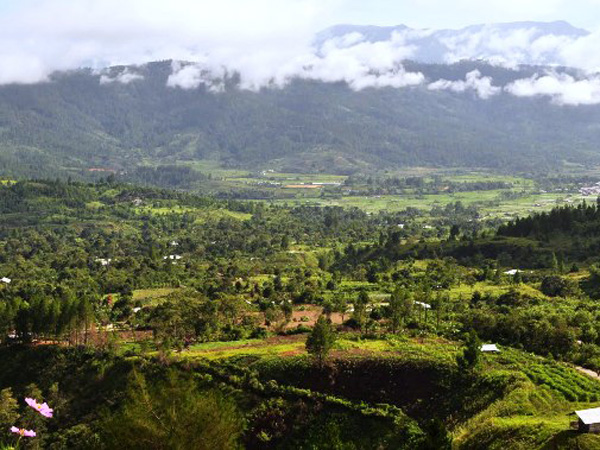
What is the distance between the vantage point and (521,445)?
4262 cm

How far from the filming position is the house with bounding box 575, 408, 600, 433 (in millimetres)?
41156

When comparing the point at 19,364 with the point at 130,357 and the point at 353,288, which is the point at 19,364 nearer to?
the point at 130,357

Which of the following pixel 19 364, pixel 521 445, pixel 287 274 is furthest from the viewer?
pixel 287 274

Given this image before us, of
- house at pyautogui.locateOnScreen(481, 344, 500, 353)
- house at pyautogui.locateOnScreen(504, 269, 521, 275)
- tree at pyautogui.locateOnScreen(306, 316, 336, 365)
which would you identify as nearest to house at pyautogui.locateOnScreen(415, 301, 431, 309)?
house at pyautogui.locateOnScreen(481, 344, 500, 353)

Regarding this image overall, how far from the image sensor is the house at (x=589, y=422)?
4116cm

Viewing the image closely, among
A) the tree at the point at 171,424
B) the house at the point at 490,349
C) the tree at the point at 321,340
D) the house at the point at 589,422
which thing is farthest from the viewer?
the house at the point at 490,349

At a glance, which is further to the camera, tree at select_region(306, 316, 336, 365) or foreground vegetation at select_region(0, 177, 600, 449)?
tree at select_region(306, 316, 336, 365)

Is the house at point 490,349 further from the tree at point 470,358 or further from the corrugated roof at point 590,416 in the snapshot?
the corrugated roof at point 590,416

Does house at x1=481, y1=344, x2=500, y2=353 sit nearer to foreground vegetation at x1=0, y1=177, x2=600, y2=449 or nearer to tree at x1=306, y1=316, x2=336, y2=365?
foreground vegetation at x1=0, y1=177, x2=600, y2=449

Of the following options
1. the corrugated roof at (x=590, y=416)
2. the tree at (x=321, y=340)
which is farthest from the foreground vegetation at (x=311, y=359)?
the corrugated roof at (x=590, y=416)

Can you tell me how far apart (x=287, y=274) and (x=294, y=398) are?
7230 cm

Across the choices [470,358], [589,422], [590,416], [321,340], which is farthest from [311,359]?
[589,422]

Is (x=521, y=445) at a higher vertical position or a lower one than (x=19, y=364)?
higher

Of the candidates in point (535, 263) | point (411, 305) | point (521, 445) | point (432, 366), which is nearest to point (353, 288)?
point (411, 305)
